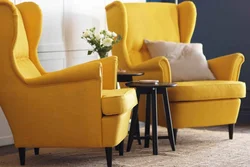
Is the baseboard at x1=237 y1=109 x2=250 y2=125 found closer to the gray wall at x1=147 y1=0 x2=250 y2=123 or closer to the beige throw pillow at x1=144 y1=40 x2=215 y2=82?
the gray wall at x1=147 y1=0 x2=250 y2=123

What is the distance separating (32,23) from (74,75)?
754 mm

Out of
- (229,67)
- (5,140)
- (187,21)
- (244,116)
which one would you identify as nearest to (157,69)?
(229,67)

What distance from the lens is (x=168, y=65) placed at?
13.9 feet

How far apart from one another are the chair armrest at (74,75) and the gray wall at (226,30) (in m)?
2.70

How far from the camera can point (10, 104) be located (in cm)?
354

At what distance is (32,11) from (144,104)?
121cm

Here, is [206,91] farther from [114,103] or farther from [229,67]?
[114,103]

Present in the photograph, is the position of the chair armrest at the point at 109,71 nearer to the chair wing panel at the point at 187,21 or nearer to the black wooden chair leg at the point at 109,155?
the black wooden chair leg at the point at 109,155

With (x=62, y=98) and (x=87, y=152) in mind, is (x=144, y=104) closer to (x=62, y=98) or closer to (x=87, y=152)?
(x=87, y=152)

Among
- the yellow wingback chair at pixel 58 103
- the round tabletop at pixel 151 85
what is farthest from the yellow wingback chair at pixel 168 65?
the yellow wingback chair at pixel 58 103

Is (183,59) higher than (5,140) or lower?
higher

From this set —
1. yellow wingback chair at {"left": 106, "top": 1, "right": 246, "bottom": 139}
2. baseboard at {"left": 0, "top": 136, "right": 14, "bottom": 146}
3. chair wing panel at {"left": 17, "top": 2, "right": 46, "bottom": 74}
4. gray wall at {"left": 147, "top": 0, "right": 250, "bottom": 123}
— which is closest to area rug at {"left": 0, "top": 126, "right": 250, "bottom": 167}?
yellow wingback chair at {"left": 106, "top": 1, "right": 246, "bottom": 139}

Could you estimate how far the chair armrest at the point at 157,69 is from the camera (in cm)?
424

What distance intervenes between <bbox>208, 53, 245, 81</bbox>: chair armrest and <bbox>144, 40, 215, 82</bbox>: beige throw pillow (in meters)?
0.07
